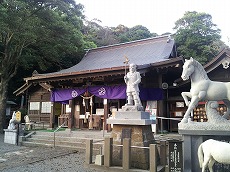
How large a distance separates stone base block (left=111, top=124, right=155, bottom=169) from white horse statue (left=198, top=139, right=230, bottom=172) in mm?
2176

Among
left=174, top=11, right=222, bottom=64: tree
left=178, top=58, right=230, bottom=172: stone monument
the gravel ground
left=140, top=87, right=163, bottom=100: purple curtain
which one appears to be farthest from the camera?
left=174, top=11, right=222, bottom=64: tree

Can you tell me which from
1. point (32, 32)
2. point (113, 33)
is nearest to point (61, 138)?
point (32, 32)

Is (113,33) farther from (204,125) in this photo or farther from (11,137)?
(204,125)

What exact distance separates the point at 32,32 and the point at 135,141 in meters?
11.6

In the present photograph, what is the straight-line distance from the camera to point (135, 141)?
Result: 6.61 meters

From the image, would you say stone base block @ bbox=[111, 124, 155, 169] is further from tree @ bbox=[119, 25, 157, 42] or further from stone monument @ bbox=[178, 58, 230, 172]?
tree @ bbox=[119, 25, 157, 42]

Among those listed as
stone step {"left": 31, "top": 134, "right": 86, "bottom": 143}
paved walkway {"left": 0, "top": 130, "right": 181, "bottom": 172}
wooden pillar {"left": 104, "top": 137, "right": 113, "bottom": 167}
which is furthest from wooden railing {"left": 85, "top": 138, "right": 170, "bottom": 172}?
stone step {"left": 31, "top": 134, "right": 86, "bottom": 143}

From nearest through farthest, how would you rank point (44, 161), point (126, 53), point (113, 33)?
point (44, 161) → point (126, 53) → point (113, 33)

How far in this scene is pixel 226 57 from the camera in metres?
9.81

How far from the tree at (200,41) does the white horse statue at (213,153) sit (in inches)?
773

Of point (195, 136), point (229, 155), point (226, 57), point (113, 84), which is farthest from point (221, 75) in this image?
point (229, 155)

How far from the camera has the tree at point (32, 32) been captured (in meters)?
13.8

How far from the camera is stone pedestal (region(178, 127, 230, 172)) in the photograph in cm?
504

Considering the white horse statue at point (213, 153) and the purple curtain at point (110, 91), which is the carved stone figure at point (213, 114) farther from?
the purple curtain at point (110, 91)
